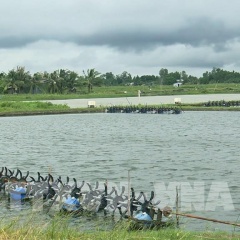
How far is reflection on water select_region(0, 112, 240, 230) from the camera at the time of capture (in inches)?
1516

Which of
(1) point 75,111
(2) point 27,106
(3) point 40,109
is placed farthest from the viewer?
(1) point 75,111

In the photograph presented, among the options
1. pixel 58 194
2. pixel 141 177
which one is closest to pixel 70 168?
pixel 141 177

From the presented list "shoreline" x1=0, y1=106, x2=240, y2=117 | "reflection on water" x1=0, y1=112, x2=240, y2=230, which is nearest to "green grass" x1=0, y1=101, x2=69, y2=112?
"shoreline" x1=0, y1=106, x2=240, y2=117

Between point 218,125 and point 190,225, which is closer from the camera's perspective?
point 190,225

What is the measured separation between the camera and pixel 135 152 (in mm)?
56375

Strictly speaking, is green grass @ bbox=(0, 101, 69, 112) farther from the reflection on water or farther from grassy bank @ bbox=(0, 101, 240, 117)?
the reflection on water

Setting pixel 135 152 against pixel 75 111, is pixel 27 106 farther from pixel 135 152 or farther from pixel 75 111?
pixel 135 152

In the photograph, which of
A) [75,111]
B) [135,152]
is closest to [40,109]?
[75,111]

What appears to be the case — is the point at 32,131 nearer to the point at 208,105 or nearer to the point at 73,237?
the point at 208,105

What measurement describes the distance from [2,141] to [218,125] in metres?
34.7

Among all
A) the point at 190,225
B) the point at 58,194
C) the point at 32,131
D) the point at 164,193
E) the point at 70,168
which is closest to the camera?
the point at 190,225

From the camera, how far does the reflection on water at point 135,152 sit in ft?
126

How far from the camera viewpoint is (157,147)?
200 ft

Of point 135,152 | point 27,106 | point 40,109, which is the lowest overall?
point 135,152
